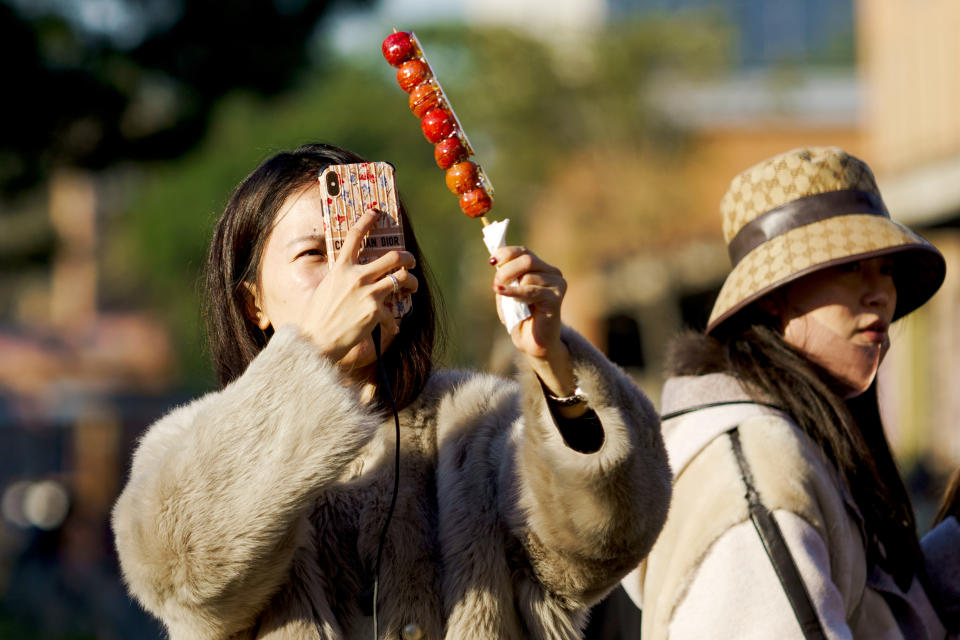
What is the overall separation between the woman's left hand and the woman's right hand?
193 millimetres

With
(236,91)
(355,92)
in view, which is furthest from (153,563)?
(355,92)

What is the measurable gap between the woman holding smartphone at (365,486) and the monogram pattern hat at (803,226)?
0.79 meters

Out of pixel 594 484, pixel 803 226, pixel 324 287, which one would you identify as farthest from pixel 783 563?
pixel 324 287

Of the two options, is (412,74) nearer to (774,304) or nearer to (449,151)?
(449,151)

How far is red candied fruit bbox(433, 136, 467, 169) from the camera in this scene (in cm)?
221

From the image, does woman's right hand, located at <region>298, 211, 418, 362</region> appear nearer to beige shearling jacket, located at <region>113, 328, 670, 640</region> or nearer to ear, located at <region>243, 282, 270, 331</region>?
beige shearling jacket, located at <region>113, 328, 670, 640</region>

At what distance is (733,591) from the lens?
247 cm

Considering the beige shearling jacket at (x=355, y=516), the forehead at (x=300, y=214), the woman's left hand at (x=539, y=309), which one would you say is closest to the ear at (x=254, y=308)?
the forehead at (x=300, y=214)

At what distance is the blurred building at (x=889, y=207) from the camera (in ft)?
52.7

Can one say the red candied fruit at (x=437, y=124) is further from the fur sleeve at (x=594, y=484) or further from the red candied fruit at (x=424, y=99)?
the fur sleeve at (x=594, y=484)

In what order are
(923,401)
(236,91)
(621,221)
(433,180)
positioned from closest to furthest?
(236,91)
(923,401)
(621,221)
(433,180)

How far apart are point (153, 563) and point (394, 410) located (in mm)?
496

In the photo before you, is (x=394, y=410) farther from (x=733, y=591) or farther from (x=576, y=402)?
(x=733, y=591)

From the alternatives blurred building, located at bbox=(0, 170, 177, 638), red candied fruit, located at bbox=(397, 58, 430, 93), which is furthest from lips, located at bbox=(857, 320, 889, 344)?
blurred building, located at bbox=(0, 170, 177, 638)
